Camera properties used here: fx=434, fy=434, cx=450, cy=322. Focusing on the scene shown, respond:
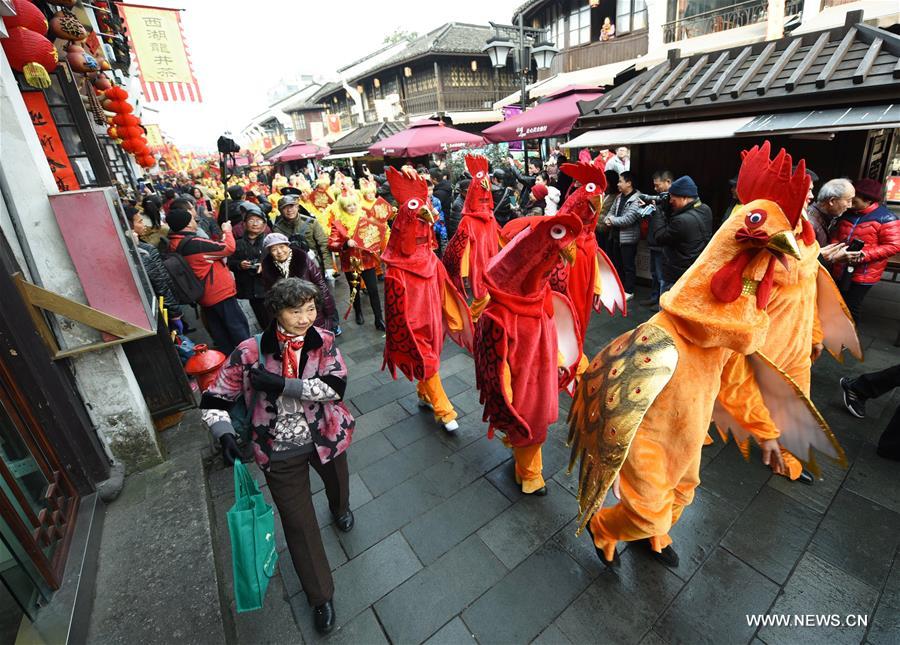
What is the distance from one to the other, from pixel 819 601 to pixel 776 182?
2.22 metres

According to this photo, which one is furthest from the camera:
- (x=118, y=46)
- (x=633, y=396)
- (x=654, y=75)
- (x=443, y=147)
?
(x=443, y=147)

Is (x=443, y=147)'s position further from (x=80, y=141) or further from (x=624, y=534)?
(x=624, y=534)

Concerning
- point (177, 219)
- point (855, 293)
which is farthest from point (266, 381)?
point (855, 293)

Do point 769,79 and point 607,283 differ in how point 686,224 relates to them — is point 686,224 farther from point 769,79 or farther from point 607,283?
point 769,79

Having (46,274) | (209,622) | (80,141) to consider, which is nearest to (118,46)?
(80,141)

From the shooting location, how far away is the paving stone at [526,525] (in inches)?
109

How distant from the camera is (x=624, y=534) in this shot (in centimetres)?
232

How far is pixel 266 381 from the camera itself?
2.05m

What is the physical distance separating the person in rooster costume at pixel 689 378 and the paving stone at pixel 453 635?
0.95 meters

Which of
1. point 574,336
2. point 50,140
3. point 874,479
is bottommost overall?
point 874,479

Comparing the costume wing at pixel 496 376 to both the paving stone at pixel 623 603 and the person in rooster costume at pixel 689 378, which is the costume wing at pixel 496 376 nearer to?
the person in rooster costume at pixel 689 378

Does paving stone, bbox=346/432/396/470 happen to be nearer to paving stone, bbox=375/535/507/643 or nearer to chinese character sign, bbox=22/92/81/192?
paving stone, bbox=375/535/507/643

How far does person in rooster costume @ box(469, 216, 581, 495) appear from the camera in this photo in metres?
2.37

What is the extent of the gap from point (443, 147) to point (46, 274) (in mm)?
9095
